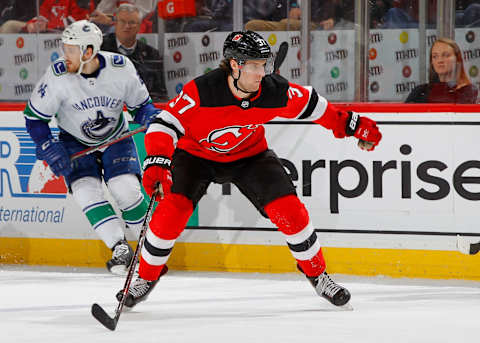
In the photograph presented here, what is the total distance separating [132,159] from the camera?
4.56 meters

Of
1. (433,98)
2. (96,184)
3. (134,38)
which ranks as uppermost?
(134,38)

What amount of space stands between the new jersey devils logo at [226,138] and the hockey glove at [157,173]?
0.29m

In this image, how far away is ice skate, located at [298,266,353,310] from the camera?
356 cm

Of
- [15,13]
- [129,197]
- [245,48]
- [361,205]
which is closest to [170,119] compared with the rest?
[245,48]

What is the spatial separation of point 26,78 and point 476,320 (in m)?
2.83

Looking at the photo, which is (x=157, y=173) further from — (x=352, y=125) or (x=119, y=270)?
(x=119, y=270)

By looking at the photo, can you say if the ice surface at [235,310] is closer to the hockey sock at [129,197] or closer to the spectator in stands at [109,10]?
the hockey sock at [129,197]

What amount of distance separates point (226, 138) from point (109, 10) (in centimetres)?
170

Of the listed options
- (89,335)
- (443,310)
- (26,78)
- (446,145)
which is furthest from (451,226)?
(26,78)

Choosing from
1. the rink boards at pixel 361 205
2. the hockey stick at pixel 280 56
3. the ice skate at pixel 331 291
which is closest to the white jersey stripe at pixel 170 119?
the ice skate at pixel 331 291

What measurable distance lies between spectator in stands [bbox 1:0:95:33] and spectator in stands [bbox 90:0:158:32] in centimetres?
11

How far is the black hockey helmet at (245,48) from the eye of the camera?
3.41m

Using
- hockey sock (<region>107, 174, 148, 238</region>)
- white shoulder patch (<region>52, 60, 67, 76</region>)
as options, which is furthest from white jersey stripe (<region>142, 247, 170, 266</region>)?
white shoulder patch (<region>52, 60, 67, 76</region>)

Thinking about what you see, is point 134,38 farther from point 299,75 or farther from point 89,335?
point 89,335
